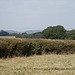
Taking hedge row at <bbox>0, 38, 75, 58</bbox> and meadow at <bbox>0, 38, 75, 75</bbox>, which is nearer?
meadow at <bbox>0, 38, 75, 75</bbox>

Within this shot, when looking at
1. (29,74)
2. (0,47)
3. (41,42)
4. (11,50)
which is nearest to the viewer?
(29,74)

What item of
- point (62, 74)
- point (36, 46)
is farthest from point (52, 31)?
point (62, 74)

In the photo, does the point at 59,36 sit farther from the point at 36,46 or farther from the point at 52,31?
the point at 36,46

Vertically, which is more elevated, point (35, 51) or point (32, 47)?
point (32, 47)

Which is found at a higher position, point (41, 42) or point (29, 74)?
point (41, 42)

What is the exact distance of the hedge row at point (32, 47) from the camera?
10211 millimetres

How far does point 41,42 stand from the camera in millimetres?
12492

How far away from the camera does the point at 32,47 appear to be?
11.9 m

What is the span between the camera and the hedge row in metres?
10.2

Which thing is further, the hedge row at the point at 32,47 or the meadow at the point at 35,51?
the hedge row at the point at 32,47

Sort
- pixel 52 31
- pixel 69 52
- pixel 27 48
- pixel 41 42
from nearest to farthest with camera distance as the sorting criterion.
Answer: pixel 27 48, pixel 41 42, pixel 69 52, pixel 52 31

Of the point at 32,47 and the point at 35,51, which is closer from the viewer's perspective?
the point at 32,47

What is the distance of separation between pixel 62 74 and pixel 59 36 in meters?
13.1

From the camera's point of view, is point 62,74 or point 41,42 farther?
point 41,42
